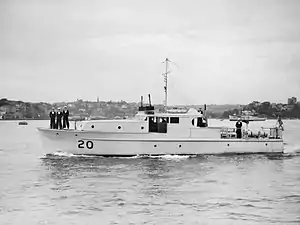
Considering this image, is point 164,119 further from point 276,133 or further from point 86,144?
point 276,133

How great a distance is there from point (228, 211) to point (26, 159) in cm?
2439

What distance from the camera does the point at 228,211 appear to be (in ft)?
66.5

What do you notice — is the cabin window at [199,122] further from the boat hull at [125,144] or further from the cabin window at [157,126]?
the cabin window at [157,126]

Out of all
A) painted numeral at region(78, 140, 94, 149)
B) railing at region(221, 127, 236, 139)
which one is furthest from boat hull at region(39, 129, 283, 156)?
railing at region(221, 127, 236, 139)

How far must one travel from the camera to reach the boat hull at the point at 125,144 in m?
35.8

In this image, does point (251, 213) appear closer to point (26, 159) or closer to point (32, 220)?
point (32, 220)

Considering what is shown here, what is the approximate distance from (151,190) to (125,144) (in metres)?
11.5

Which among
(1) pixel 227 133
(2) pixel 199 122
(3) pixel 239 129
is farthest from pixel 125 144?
(3) pixel 239 129

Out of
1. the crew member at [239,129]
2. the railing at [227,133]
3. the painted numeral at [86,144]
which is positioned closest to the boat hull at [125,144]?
the painted numeral at [86,144]

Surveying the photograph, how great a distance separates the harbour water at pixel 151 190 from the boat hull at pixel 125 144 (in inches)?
Result: 23.0

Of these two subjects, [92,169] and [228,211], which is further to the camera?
[92,169]

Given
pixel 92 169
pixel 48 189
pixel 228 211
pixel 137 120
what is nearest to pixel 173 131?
pixel 137 120

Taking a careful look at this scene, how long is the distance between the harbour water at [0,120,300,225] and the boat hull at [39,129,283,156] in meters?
0.58

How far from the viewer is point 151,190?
24719 millimetres
